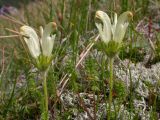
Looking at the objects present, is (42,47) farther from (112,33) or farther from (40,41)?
(112,33)

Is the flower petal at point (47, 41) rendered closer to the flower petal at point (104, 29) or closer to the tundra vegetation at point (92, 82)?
the tundra vegetation at point (92, 82)

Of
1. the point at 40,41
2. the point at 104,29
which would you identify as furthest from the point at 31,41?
the point at 104,29

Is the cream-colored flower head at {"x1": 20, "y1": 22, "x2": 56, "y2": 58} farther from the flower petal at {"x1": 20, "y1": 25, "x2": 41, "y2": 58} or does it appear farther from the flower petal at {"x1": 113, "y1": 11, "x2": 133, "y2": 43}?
the flower petal at {"x1": 113, "y1": 11, "x2": 133, "y2": 43}

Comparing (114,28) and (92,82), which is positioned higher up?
(114,28)

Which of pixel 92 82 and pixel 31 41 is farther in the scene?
pixel 92 82

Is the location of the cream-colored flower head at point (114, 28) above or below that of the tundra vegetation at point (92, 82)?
above

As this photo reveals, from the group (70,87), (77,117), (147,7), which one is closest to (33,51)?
(77,117)

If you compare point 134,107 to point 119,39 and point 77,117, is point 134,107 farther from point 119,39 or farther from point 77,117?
point 119,39

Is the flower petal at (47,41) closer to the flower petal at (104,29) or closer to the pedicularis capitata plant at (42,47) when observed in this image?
the pedicularis capitata plant at (42,47)

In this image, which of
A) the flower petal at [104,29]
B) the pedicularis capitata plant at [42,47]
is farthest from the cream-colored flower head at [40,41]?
the flower petal at [104,29]
